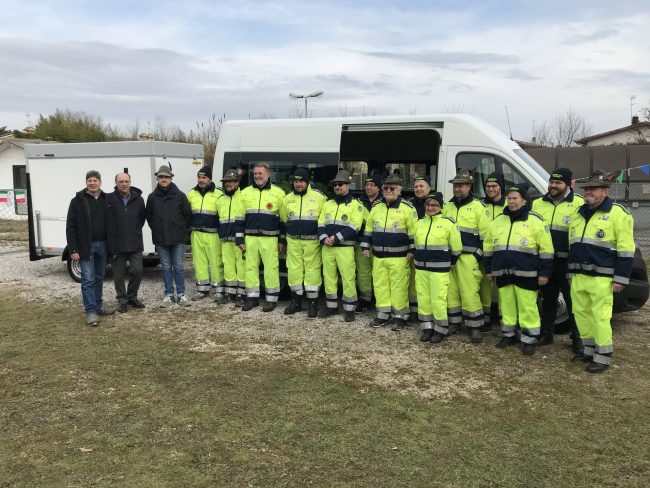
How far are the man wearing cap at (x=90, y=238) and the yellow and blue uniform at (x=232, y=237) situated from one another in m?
1.55

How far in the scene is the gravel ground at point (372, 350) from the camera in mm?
5164

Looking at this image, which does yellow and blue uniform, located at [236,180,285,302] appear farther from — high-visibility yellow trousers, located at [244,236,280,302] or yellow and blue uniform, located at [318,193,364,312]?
yellow and blue uniform, located at [318,193,364,312]

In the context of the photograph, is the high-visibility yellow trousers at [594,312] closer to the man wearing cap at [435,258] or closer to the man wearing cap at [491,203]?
the man wearing cap at [491,203]

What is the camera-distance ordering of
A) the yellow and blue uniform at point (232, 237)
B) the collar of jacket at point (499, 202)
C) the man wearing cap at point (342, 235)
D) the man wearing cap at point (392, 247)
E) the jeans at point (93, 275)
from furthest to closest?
the yellow and blue uniform at point (232, 237) → the jeans at point (93, 275) → the man wearing cap at point (342, 235) → the man wearing cap at point (392, 247) → the collar of jacket at point (499, 202)

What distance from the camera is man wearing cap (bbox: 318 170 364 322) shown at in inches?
273

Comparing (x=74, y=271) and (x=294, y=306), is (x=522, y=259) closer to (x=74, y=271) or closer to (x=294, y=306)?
(x=294, y=306)

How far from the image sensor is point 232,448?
3922mm

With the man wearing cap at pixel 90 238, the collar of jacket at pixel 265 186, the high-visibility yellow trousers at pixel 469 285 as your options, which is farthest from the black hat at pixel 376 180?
the man wearing cap at pixel 90 238

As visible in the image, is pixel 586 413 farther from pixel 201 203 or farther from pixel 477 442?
pixel 201 203

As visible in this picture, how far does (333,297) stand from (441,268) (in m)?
1.75

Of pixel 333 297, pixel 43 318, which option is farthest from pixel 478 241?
pixel 43 318

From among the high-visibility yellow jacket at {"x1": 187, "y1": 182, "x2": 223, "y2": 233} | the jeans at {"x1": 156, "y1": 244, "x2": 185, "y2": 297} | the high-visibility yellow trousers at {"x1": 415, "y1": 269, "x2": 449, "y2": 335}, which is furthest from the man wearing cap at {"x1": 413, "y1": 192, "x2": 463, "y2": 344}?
the jeans at {"x1": 156, "y1": 244, "x2": 185, "y2": 297}

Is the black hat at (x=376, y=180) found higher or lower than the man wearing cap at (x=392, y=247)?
higher

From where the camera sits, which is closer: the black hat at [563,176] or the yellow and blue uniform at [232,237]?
the black hat at [563,176]
